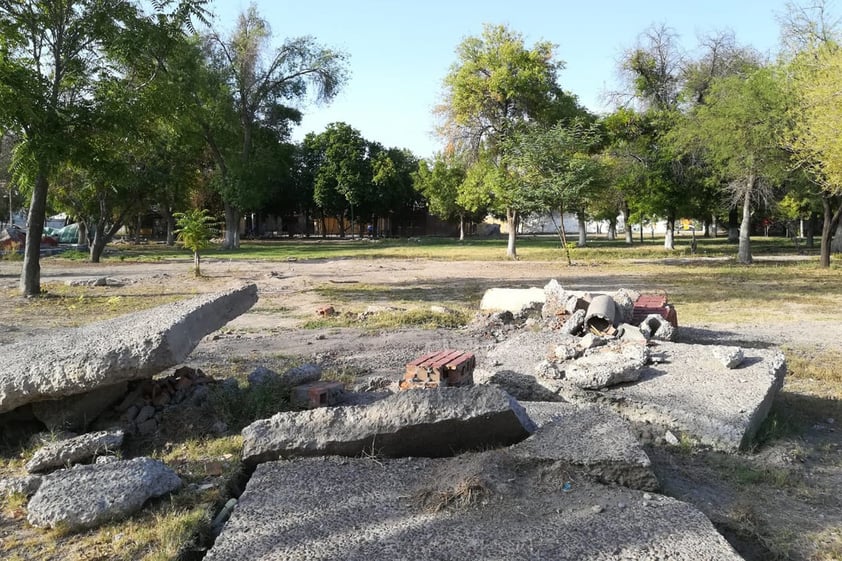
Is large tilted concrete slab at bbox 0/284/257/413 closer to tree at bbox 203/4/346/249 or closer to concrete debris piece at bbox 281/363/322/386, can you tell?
concrete debris piece at bbox 281/363/322/386

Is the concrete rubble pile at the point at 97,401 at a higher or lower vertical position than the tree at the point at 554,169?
lower

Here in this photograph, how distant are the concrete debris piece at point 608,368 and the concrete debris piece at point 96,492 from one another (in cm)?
347

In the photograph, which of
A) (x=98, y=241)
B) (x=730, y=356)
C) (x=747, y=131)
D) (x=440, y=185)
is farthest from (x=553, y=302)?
(x=440, y=185)

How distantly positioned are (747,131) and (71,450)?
22409 mm

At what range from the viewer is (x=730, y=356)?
6039mm

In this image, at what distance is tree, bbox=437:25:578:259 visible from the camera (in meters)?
27.4

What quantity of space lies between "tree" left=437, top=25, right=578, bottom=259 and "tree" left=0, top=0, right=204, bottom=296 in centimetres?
1514

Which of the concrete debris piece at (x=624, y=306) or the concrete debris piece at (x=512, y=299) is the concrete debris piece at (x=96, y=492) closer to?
the concrete debris piece at (x=624, y=306)

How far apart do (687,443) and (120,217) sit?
26.1m

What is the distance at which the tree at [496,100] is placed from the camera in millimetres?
27391

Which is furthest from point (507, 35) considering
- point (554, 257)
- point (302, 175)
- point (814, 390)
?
point (302, 175)

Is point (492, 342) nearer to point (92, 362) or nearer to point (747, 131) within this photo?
point (92, 362)

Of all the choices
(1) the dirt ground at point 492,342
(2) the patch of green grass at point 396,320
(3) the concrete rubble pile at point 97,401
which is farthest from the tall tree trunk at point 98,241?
(3) the concrete rubble pile at point 97,401

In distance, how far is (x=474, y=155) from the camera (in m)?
29.6
